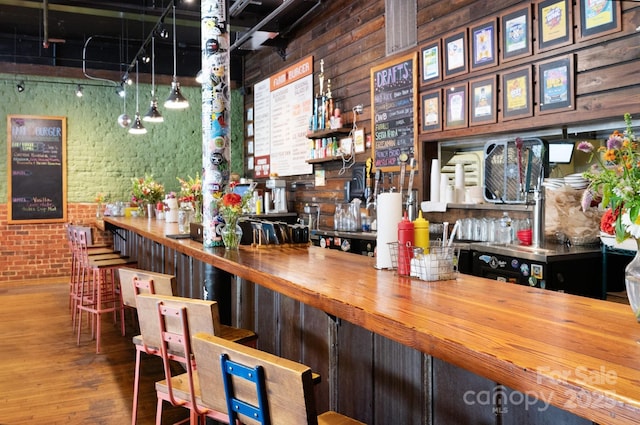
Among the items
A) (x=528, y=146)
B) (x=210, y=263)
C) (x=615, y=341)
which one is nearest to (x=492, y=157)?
(x=528, y=146)

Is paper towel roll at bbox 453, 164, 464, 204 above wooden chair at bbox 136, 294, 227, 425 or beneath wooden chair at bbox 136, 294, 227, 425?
above

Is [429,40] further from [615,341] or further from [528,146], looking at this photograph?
[615,341]

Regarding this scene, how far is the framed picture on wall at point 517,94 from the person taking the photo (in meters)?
3.89

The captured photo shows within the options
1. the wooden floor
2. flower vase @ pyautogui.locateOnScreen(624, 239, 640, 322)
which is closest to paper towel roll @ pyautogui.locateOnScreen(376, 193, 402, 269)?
flower vase @ pyautogui.locateOnScreen(624, 239, 640, 322)

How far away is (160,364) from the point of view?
4.20 m

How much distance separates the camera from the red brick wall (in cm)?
827

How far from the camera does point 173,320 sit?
2078 mm

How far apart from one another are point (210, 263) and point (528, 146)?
8.26ft

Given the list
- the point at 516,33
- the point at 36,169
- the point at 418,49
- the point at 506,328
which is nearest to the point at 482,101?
the point at 516,33

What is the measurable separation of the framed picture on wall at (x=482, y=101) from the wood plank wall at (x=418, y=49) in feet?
0.20

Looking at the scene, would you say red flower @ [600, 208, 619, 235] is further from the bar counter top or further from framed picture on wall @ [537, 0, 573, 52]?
framed picture on wall @ [537, 0, 573, 52]

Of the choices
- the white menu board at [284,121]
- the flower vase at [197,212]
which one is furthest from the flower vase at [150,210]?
the flower vase at [197,212]

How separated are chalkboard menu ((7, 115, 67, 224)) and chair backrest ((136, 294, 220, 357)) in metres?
7.14

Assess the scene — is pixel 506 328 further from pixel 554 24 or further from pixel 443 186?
pixel 443 186
